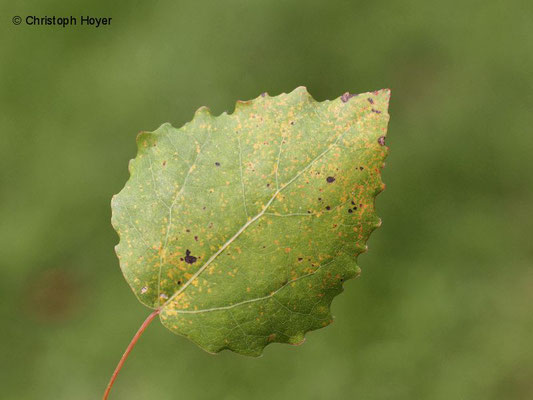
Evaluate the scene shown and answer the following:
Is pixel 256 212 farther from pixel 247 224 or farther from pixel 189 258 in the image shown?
pixel 189 258

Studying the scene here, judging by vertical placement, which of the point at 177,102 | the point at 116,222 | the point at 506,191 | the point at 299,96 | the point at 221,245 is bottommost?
the point at 506,191

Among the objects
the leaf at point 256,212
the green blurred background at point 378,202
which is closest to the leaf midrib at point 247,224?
the leaf at point 256,212

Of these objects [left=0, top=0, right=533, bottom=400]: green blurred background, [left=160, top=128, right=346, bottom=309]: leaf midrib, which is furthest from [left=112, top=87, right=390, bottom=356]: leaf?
[left=0, top=0, right=533, bottom=400]: green blurred background

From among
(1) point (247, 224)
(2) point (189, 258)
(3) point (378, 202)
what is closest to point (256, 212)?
(1) point (247, 224)

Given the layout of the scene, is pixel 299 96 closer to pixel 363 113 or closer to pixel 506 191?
pixel 363 113

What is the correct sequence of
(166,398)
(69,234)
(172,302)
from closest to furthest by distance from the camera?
1. (172,302)
2. (166,398)
3. (69,234)

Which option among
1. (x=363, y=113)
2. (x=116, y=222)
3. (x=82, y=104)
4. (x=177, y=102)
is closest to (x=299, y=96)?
(x=363, y=113)
